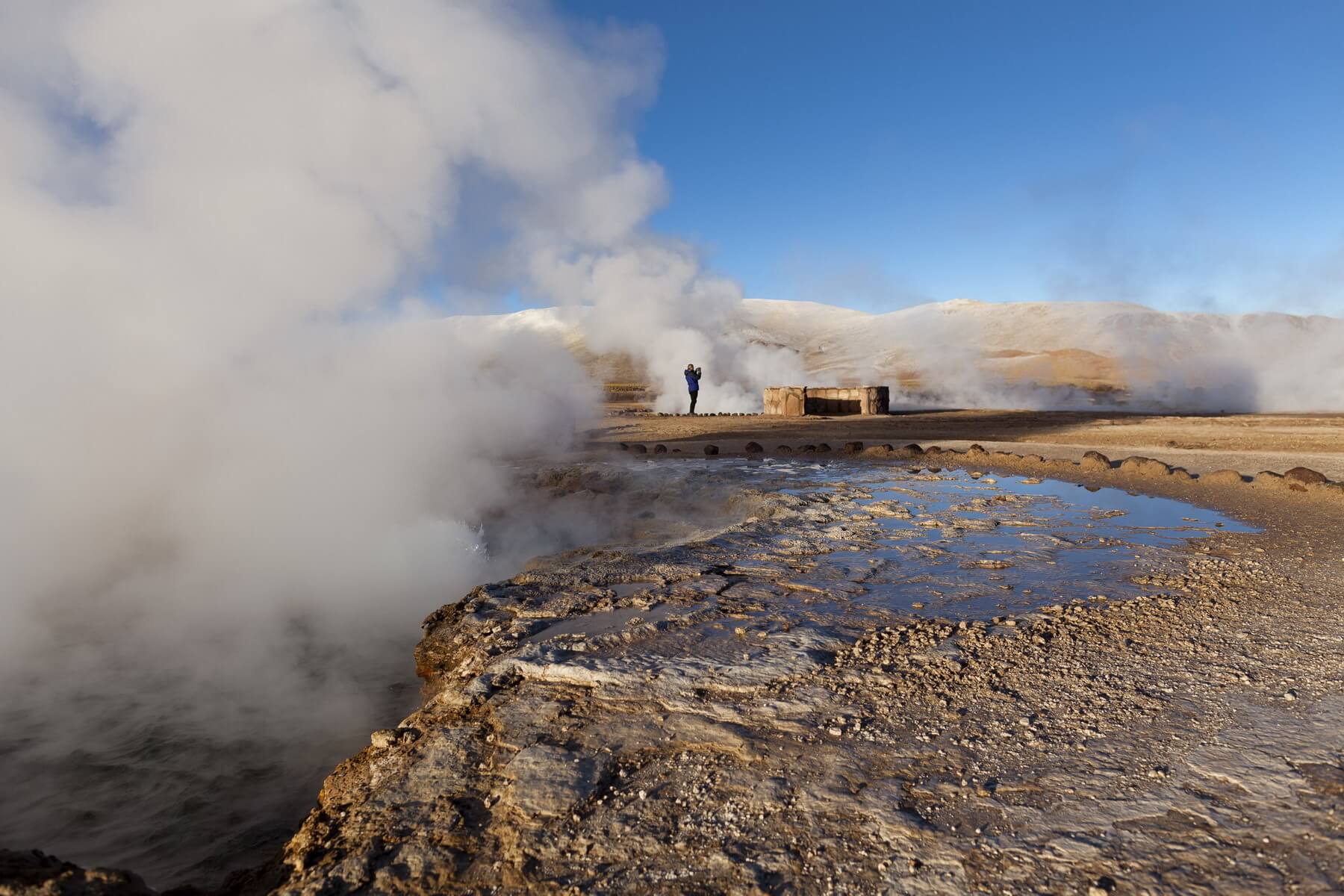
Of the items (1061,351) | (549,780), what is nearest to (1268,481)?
(549,780)

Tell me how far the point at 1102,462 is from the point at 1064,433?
451 centimetres

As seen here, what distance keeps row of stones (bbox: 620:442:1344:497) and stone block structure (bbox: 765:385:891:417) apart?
20.7ft

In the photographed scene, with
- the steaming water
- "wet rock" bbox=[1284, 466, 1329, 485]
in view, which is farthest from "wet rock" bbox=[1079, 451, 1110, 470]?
the steaming water

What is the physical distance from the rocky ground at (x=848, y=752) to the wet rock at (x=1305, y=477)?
3.43 meters

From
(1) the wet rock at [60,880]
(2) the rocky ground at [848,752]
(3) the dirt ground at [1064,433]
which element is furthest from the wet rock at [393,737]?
(3) the dirt ground at [1064,433]

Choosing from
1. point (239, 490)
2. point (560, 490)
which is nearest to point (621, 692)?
point (239, 490)

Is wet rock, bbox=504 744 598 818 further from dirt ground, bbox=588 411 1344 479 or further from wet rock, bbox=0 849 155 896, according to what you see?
dirt ground, bbox=588 411 1344 479

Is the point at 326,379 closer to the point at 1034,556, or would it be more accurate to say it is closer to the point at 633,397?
the point at 1034,556

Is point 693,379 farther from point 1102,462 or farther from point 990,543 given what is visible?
point 990,543

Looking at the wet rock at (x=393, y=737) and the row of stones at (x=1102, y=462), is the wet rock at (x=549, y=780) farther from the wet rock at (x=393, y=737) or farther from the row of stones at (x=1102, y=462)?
the row of stones at (x=1102, y=462)

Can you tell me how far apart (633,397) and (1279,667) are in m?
25.6

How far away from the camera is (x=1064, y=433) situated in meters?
11.8

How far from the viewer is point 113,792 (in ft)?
8.37

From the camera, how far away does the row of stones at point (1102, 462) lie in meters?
6.13
